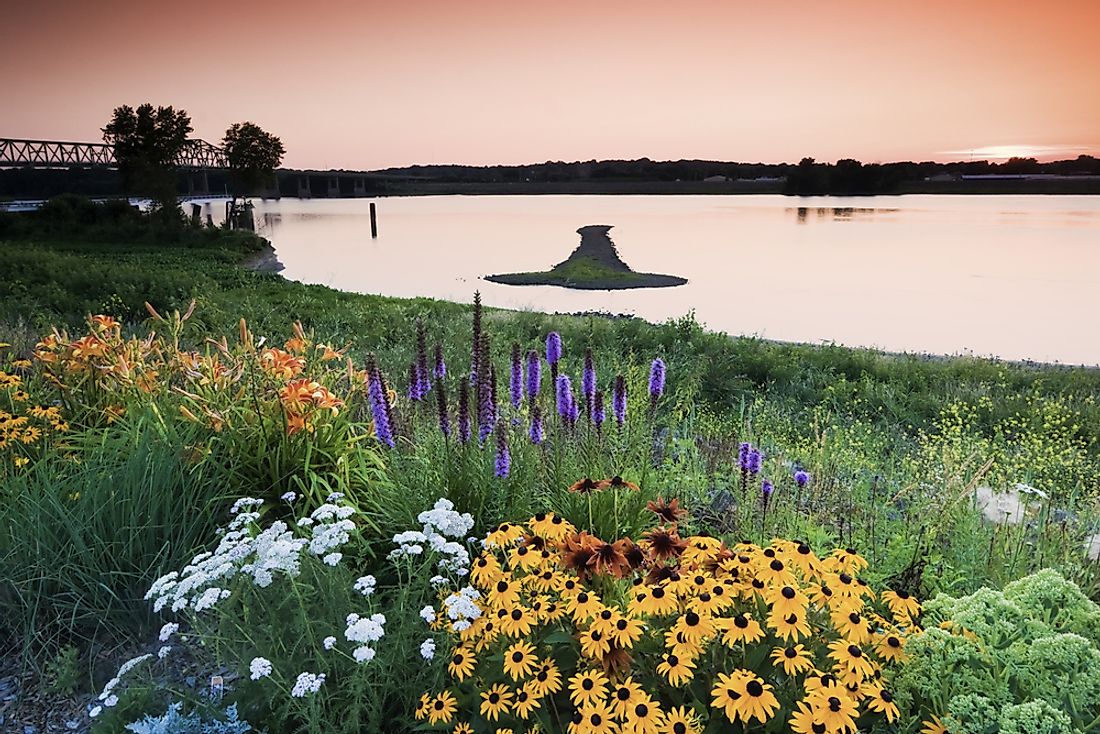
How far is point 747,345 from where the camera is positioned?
44.1 ft

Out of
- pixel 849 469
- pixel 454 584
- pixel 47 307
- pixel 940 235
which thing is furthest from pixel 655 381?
pixel 940 235

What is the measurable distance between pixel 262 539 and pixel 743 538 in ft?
8.74

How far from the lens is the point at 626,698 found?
1904 millimetres

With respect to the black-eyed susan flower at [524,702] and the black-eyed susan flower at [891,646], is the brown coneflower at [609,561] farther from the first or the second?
the black-eyed susan flower at [891,646]

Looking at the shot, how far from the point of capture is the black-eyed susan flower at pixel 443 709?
2129 mm

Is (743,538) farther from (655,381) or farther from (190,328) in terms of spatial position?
(190,328)

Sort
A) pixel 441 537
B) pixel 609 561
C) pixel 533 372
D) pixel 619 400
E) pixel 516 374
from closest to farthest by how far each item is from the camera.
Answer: pixel 609 561 → pixel 441 537 → pixel 533 372 → pixel 619 400 → pixel 516 374

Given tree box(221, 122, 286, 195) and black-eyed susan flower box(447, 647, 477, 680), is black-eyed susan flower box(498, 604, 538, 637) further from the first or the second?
tree box(221, 122, 286, 195)

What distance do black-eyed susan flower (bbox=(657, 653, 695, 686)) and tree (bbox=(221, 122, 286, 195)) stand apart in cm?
7559

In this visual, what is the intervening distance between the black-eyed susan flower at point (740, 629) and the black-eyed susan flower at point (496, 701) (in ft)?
2.23

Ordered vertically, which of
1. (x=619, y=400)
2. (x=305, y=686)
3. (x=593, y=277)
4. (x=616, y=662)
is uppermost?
(x=619, y=400)

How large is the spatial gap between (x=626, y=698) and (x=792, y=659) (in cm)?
49

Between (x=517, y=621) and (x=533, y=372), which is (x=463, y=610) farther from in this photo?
(x=533, y=372)

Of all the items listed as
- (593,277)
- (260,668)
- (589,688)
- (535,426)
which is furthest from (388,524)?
(593,277)
